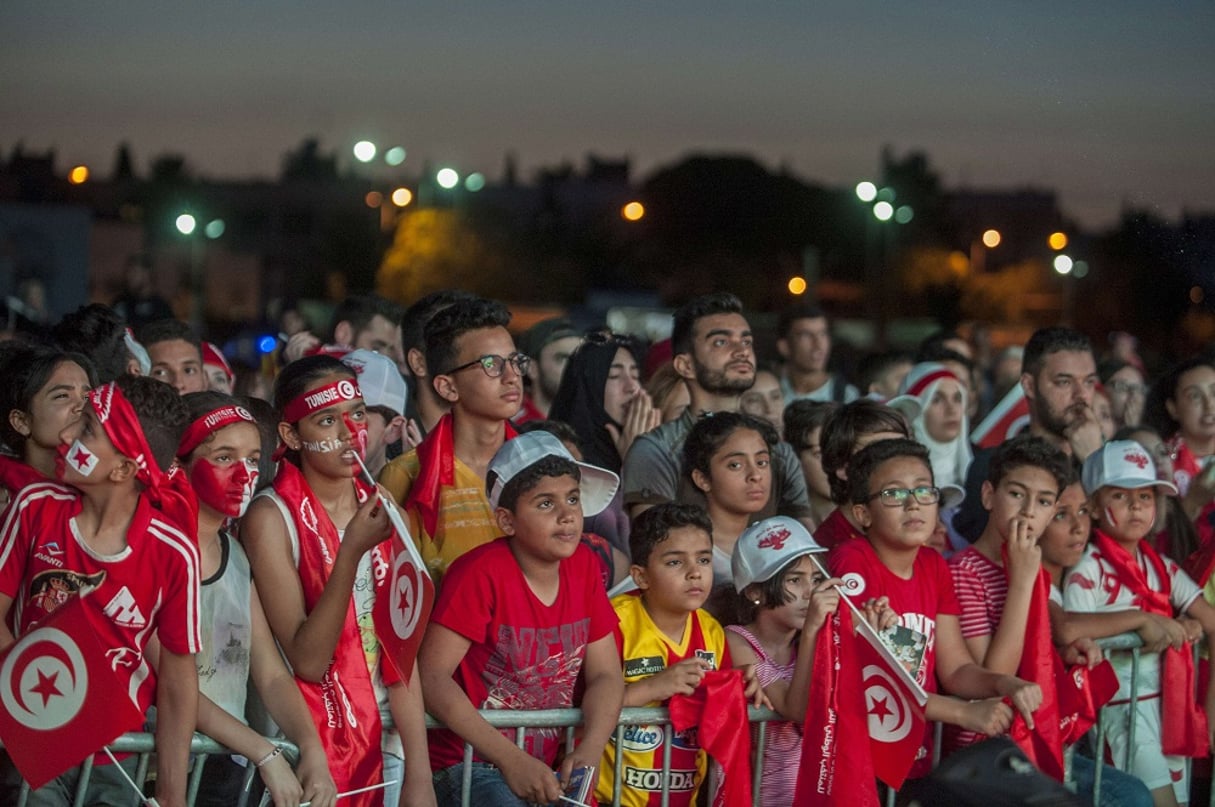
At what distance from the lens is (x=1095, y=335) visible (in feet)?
169

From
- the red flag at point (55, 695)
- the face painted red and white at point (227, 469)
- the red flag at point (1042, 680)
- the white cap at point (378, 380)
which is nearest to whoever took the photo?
the red flag at point (55, 695)

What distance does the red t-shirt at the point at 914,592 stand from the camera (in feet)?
18.1

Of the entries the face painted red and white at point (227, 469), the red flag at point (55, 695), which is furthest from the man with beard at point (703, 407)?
the red flag at point (55, 695)

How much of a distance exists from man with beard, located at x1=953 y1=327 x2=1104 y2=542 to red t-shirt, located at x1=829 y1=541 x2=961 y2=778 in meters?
2.09

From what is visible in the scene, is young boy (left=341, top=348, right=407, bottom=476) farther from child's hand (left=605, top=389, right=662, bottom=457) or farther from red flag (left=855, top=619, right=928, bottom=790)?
red flag (left=855, top=619, right=928, bottom=790)

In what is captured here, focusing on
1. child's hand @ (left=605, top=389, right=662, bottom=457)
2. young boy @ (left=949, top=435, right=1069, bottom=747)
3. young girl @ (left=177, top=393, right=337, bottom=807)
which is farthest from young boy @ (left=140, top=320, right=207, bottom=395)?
young boy @ (left=949, top=435, right=1069, bottom=747)

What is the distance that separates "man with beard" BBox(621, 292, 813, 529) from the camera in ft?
21.4

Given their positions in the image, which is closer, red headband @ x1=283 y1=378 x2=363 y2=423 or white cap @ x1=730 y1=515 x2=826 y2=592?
red headband @ x1=283 y1=378 x2=363 y2=423

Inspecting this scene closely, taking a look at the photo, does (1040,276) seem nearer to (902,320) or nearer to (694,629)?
(902,320)

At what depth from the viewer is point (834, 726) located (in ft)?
17.1

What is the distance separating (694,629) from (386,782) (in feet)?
4.16

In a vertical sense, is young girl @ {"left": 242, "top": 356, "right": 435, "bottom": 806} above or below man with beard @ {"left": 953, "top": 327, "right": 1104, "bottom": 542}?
below

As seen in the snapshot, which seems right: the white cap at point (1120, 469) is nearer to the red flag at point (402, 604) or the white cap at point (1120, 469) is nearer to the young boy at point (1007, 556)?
the young boy at point (1007, 556)

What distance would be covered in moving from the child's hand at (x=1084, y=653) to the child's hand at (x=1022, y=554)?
16.2 inches
